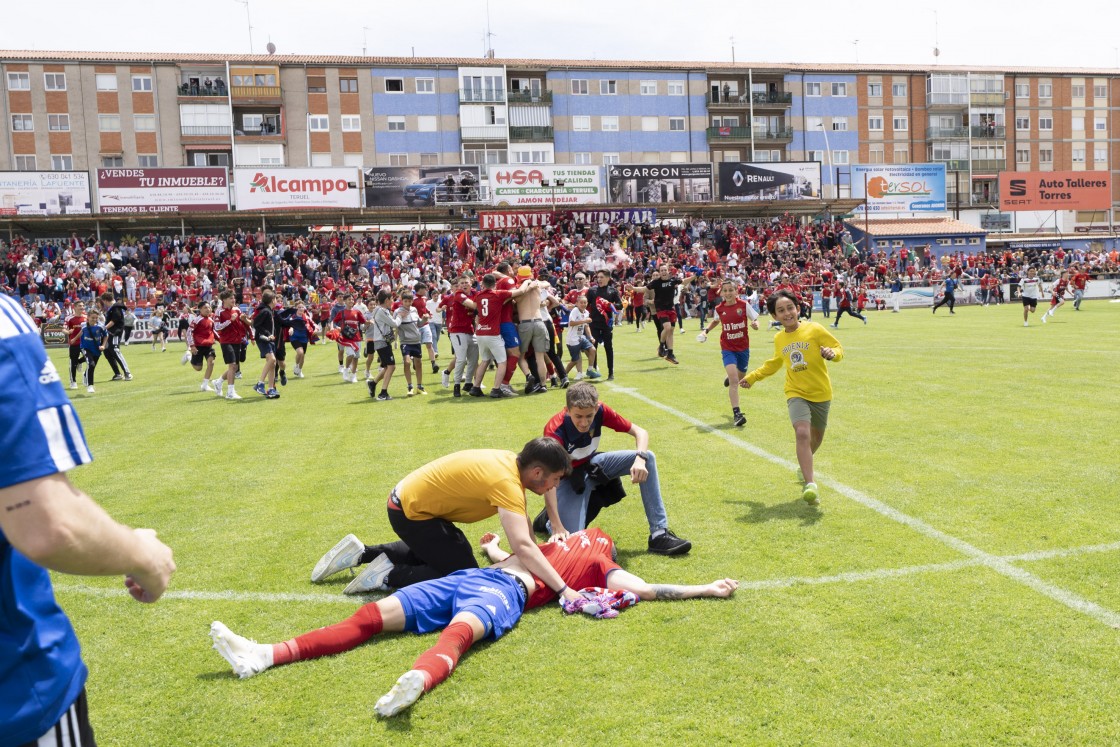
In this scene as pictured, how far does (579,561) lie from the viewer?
5395mm

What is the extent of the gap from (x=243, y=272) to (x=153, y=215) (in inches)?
334

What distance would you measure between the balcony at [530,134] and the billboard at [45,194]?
99.1ft

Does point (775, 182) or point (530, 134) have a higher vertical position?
point (530, 134)

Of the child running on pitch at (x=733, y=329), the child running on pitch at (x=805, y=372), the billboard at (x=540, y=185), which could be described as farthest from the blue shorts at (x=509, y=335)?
the billboard at (x=540, y=185)

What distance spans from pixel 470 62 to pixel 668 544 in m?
63.0

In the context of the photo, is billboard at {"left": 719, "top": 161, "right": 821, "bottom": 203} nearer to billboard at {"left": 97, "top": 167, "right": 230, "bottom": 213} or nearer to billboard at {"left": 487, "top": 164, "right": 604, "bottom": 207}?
billboard at {"left": 487, "top": 164, "right": 604, "bottom": 207}

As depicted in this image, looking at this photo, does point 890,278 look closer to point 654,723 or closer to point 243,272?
point 243,272

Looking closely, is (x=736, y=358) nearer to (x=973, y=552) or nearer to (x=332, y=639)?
(x=973, y=552)

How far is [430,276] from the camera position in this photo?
139 feet

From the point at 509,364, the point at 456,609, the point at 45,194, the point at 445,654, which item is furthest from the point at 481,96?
the point at 445,654

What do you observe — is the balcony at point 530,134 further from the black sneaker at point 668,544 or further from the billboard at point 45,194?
the black sneaker at point 668,544

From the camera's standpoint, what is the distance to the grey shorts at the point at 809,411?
7.43 meters

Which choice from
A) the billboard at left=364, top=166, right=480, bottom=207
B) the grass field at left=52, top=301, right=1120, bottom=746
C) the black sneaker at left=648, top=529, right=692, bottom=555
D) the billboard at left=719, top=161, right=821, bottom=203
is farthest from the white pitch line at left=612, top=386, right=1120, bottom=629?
the billboard at left=719, top=161, right=821, bottom=203

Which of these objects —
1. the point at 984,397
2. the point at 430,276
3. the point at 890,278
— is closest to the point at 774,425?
the point at 984,397
